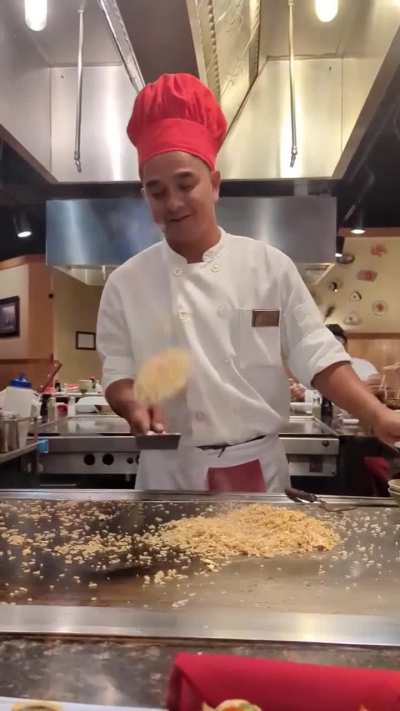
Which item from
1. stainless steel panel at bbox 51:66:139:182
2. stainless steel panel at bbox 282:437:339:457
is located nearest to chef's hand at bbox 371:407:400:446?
stainless steel panel at bbox 282:437:339:457

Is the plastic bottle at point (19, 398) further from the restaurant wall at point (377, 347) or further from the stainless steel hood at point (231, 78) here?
the restaurant wall at point (377, 347)

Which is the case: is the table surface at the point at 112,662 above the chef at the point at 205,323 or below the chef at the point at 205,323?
below

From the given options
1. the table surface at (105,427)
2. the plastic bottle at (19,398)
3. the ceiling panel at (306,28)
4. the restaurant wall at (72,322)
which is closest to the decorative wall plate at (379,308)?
the restaurant wall at (72,322)

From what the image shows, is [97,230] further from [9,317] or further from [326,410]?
[9,317]

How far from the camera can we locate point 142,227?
3.64 metres

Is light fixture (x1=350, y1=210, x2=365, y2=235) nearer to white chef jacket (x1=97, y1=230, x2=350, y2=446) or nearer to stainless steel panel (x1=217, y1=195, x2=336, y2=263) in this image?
stainless steel panel (x1=217, y1=195, x2=336, y2=263)

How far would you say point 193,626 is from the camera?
66 centimetres

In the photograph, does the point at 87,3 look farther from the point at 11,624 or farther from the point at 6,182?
the point at 6,182

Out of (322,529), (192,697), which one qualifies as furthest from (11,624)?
(322,529)

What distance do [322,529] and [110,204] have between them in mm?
2944

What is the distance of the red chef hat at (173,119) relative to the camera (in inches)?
53.9

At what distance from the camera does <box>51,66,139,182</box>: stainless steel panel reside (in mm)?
2982

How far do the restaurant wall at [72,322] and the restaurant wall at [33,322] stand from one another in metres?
0.09

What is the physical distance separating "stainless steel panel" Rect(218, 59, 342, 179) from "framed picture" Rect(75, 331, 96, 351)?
4046 mm
